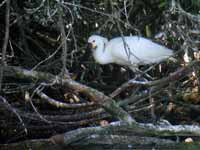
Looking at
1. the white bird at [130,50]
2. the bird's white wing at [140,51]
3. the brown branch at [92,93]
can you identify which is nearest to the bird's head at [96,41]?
the white bird at [130,50]

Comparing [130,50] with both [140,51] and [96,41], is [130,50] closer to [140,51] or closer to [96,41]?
[140,51]

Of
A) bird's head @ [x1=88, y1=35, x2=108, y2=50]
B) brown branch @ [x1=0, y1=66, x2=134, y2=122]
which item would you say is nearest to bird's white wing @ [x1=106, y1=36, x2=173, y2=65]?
bird's head @ [x1=88, y1=35, x2=108, y2=50]

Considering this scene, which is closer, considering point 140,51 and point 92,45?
point 140,51

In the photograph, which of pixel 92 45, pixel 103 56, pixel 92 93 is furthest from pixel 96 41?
pixel 92 93

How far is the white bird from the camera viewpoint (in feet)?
21.3

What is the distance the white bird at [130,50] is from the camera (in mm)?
6480

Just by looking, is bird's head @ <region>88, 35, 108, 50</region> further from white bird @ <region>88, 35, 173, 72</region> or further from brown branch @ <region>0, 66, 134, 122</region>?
brown branch @ <region>0, 66, 134, 122</region>

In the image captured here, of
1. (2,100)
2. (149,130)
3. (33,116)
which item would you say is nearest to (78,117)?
(33,116)

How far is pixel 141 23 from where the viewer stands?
22.1 feet

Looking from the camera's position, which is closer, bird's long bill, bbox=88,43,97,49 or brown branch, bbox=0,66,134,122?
brown branch, bbox=0,66,134,122

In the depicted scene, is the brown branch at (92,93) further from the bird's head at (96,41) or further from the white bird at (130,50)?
the bird's head at (96,41)

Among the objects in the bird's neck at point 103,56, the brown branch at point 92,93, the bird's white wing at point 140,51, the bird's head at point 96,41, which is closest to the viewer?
the brown branch at point 92,93

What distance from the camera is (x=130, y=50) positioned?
6.46 metres

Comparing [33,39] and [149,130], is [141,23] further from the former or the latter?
[149,130]
